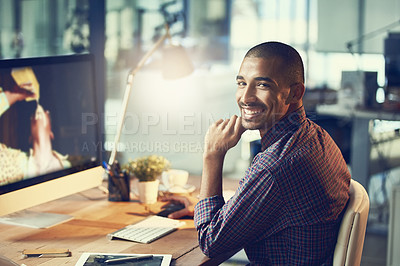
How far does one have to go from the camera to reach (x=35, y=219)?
1889mm

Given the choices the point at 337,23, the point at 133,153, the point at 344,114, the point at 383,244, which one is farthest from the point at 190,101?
the point at 337,23

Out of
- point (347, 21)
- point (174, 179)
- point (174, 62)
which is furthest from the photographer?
point (347, 21)

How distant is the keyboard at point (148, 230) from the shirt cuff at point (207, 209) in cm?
18

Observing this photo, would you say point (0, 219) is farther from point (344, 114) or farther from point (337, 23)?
point (337, 23)

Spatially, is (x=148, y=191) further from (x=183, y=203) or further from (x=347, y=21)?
(x=347, y=21)

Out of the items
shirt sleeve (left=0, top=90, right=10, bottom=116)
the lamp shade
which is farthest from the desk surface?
the lamp shade


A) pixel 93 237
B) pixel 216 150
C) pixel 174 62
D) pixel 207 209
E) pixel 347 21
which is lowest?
pixel 93 237

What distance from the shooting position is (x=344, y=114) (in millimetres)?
4238

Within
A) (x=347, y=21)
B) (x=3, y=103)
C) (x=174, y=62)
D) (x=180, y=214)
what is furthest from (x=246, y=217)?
(x=347, y=21)

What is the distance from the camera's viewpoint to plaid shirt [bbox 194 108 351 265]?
1.47 meters

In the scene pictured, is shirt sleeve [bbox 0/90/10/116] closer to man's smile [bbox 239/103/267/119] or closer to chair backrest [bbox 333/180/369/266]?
man's smile [bbox 239/103/267/119]

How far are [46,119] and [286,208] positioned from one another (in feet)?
2.79

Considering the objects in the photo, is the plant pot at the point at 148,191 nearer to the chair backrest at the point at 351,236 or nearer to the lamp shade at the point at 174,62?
the lamp shade at the point at 174,62

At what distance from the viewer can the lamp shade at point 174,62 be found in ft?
Answer: 7.83
